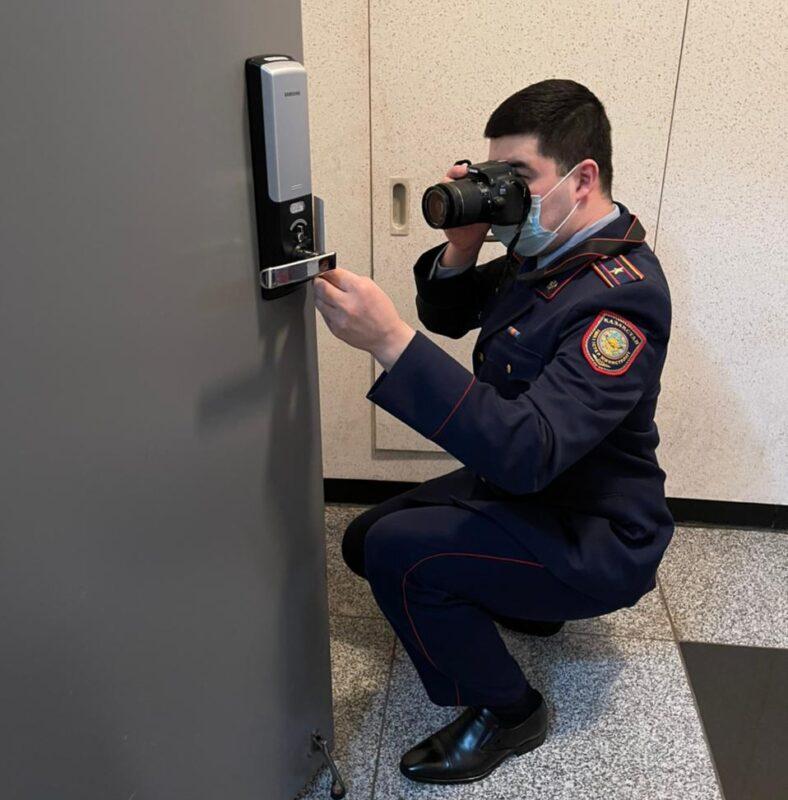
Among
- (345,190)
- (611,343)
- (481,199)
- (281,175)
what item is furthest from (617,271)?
(345,190)

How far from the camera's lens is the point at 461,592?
1271mm

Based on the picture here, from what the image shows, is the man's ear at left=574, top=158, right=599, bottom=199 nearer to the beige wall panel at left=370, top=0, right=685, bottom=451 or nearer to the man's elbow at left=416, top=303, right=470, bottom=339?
the man's elbow at left=416, top=303, right=470, bottom=339

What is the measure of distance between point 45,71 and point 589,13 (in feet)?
4.40

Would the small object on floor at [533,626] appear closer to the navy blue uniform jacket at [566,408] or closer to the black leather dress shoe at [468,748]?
the black leather dress shoe at [468,748]

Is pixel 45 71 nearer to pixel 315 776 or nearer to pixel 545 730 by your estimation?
pixel 315 776

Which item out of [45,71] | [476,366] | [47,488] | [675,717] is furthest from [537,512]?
[45,71]

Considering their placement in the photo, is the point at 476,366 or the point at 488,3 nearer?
the point at 476,366

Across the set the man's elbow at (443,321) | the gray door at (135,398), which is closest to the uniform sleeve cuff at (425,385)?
the gray door at (135,398)

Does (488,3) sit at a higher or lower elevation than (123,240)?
higher

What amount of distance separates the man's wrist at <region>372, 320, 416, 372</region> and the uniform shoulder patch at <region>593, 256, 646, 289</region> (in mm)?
332

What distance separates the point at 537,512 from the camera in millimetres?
1264

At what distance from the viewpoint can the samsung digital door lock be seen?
32.0 inches

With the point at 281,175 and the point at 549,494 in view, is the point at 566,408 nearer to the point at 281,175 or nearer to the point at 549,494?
the point at 549,494

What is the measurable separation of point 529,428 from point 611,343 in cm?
18
